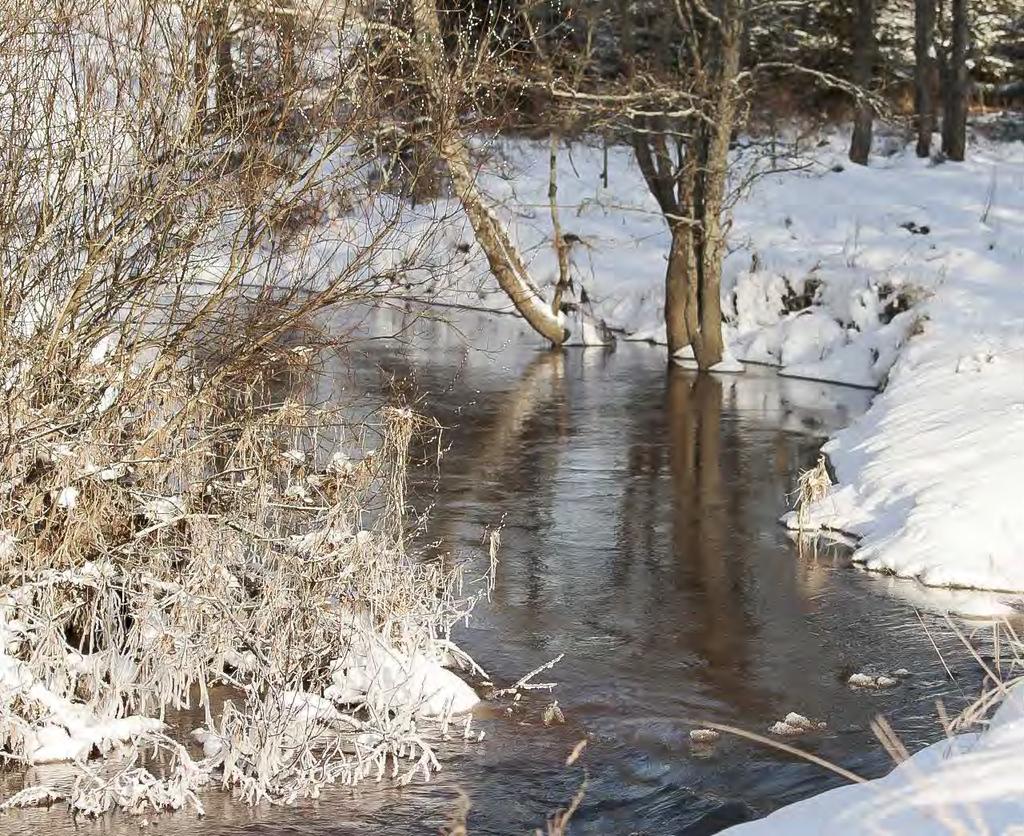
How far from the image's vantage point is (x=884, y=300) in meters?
19.7

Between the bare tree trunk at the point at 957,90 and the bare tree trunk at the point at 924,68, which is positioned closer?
the bare tree trunk at the point at 957,90

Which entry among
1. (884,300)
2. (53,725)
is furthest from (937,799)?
(884,300)

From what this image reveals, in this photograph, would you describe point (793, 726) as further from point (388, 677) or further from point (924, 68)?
point (924, 68)

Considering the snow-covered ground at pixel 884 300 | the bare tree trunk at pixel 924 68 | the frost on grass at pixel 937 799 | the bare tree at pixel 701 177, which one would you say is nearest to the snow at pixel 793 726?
the frost on grass at pixel 937 799

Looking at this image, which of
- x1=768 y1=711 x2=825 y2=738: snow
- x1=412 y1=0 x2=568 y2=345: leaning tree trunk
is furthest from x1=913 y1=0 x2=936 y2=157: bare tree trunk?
x1=768 y1=711 x2=825 y2=738: snow

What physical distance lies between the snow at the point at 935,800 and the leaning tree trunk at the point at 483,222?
5.07 meters

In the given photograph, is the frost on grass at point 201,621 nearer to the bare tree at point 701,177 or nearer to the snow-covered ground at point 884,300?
the snow-covered ground at point 884,300

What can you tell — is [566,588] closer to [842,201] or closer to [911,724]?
[911,724]

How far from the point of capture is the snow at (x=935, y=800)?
4180 millimetres

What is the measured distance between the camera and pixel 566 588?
33.4 feet

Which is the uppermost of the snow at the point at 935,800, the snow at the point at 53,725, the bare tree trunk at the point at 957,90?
the bare tree trunk at the point at 957,90

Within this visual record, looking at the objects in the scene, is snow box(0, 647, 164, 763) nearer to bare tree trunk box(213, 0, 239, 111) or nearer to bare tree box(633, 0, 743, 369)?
bare tree trunk box(213, 0, 239, 111)

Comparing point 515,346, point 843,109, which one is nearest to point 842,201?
point 515,346

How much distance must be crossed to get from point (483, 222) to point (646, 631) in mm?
10697
